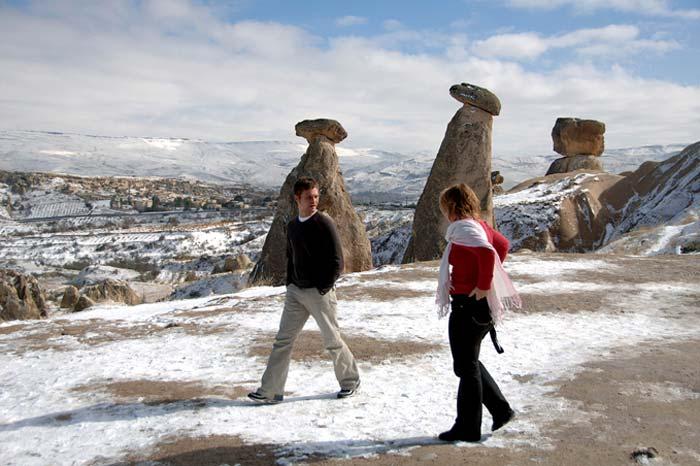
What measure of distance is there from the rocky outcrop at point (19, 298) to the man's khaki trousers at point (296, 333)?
8.38m

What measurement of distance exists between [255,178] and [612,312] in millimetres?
184636

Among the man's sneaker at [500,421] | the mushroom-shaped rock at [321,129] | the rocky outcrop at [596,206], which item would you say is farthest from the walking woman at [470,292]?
the rocky outcrop at [596,206]

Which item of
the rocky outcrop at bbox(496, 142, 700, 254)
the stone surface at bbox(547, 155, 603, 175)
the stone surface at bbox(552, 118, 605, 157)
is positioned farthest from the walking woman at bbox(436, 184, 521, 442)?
the stone surface at bbox(552, 118, 605, 157)

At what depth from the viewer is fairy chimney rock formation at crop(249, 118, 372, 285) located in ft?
46.7

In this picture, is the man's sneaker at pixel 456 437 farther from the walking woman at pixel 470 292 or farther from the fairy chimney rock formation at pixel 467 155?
the fairy chimney rock formation at pixel 467 155

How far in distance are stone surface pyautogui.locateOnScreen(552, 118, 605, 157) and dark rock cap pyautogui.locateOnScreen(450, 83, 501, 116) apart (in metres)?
18.1

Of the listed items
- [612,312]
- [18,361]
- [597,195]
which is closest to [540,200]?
[597,195]

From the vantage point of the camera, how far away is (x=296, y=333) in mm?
4512

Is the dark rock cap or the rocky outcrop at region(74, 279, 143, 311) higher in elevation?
the dark rock cap

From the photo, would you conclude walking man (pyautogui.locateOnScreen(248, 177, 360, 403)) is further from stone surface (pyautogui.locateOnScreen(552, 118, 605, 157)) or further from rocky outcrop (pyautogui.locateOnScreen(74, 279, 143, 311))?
stone surface (pyautogui.locateOnScreen(552, 118, 605, 157))

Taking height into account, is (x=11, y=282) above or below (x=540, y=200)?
below

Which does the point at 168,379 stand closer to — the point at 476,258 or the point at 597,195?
the point at 476,258

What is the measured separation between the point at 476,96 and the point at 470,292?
12.3 meters

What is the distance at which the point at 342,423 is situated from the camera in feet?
13.5
